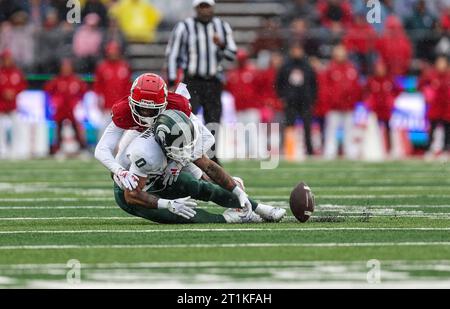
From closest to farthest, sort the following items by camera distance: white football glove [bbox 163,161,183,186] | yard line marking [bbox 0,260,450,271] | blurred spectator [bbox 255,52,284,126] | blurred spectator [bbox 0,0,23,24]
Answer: yard line marking [bbox 0,260,450,271], white football glove [bbox 163,161,183,186], blurred spectator [bbox 255,52,284,126], blurred spectator [bbox 0,0,23,24]

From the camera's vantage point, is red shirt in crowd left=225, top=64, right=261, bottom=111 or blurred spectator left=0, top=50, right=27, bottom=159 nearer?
blurred spectator left=0, top=50, right=27, bottom=159

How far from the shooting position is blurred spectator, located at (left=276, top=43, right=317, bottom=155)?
61.1 ft

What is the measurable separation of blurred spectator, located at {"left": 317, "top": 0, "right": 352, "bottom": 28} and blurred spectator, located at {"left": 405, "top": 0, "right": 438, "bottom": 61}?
3.14ft

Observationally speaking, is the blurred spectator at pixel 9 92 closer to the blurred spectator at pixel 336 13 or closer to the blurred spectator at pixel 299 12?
→ the blurred spectator at pixel 299 12

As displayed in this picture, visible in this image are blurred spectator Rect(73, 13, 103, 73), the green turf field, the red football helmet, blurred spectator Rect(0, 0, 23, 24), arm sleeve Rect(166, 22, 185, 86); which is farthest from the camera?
blurred spectator Rect(0, 0, 23, 24)


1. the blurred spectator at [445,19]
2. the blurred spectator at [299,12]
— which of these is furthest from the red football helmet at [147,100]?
the blurred spectator at [445,19]

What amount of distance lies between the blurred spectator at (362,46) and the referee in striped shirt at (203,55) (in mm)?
7162

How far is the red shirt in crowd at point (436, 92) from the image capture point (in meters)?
18.9

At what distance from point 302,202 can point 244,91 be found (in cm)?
1198

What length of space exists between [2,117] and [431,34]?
683 centimetres

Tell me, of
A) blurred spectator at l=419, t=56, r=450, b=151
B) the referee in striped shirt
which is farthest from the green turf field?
blurred spectator at l=419, t=56, r=450, b=151

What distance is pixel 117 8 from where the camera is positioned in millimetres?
20859

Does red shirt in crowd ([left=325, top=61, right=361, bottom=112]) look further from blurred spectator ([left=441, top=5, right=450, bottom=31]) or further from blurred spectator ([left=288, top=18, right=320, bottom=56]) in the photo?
blurred spectator ([left=441, top=5, right=450, bottom=31])

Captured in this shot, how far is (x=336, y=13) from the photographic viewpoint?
20.9m
